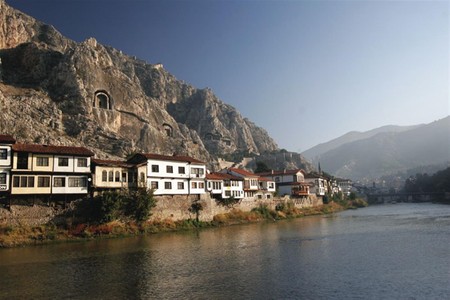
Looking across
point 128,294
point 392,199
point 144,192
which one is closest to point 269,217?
point 144,192

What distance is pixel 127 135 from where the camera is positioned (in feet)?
352

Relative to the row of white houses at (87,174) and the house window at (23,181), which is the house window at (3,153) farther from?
the house window at (23,181)

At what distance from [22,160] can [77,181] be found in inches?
298

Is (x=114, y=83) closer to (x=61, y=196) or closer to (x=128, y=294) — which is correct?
(x=61, y=196)

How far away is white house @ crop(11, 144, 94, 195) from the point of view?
4625 centimetres

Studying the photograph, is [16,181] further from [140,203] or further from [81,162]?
[140,203]

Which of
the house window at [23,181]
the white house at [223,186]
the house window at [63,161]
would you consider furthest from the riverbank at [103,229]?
the house window at [63,161]

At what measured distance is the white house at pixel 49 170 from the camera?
4625 cm

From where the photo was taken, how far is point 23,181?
4638 centimetres

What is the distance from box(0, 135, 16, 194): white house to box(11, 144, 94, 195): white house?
2.00 feet

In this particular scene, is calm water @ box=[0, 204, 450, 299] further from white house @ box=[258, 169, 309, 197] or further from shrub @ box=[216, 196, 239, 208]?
white house @ box=[258, 169, 309, 197]

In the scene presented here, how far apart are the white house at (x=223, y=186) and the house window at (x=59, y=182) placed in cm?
2779

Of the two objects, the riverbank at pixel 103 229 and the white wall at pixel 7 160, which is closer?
the riverbank at pixel 103 229

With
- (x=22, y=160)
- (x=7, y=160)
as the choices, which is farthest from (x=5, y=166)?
(x=22, y=160)
